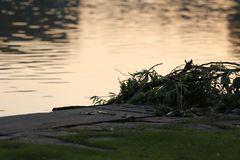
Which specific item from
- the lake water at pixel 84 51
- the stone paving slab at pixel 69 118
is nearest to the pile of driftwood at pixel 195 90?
the stone paving slab at pixel 69 118

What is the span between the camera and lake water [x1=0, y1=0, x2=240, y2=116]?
28058mm

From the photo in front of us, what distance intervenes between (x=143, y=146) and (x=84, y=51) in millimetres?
34625

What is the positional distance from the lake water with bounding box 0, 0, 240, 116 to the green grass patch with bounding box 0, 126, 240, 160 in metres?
12.6

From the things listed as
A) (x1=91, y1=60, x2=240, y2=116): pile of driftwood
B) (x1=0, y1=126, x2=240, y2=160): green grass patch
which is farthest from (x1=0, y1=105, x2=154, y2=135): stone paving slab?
(x1=0, y1=126, x2=240, y2=160): green grass patch

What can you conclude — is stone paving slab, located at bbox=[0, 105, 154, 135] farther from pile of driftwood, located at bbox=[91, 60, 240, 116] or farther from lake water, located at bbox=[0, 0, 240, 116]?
lake water, located at bbox=[0, 0, 240, 116]

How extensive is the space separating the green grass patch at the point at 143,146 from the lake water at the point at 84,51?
12.6 m

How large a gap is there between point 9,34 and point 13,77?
2525 centimetres

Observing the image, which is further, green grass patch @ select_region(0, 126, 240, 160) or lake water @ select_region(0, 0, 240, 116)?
lake water @ select_region(0, 0, 240, 116)

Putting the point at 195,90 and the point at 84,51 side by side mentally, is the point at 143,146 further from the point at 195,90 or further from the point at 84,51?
the point at 84,51

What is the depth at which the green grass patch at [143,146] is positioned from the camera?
9617 mm

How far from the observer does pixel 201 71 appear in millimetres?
14891

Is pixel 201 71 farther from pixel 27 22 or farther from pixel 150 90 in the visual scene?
pixel 27 22

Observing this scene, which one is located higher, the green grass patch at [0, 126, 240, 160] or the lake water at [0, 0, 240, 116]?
the lake water at [0, 0, 240, 116]

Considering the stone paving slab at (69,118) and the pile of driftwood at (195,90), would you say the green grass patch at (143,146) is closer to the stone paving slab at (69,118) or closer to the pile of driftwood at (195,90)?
the stone paving slab at (69,118)
